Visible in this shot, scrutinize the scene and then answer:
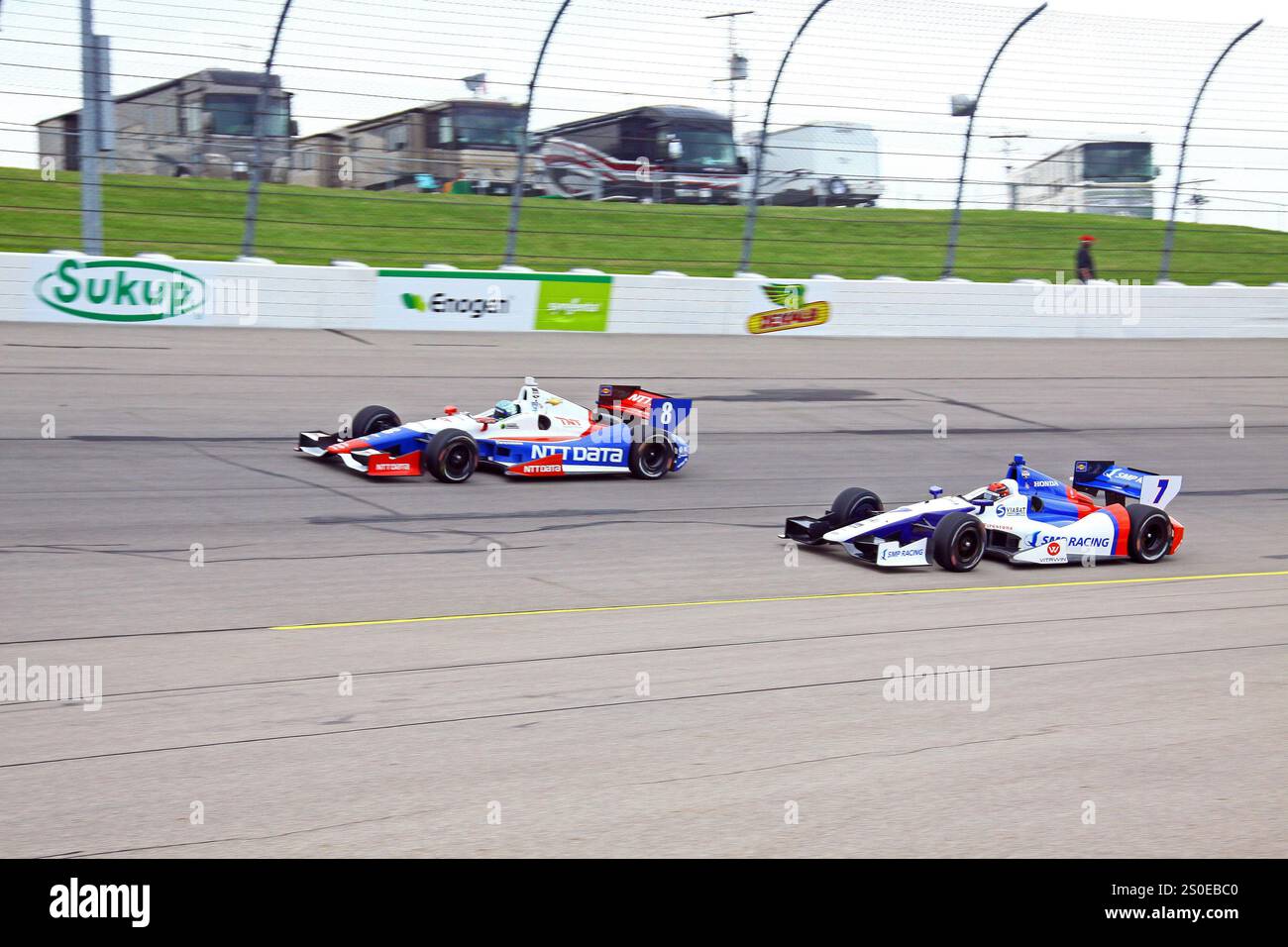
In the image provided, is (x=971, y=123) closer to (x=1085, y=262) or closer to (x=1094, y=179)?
(x=1094, y=179)

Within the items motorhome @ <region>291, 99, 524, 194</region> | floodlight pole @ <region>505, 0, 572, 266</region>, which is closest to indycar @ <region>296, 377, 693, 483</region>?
motorhome @ <region>291, 99, 524, 194</region>

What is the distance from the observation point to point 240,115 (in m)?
19.8

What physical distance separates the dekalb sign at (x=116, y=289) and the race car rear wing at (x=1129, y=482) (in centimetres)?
1242

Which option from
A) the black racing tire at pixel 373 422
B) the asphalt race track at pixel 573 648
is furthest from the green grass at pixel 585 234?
the black racing tire at pixel 373 422

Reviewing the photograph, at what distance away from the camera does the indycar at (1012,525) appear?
37.5 feet

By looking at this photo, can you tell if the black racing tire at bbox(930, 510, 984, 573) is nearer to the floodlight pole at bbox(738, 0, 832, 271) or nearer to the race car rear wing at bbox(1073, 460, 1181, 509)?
the race car rear wing at bbox(1073, 460, 1181, 509)

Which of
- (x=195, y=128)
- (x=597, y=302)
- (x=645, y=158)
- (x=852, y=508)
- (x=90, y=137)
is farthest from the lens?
(x=645, y=158)

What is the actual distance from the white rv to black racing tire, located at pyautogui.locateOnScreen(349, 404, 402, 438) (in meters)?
11.5

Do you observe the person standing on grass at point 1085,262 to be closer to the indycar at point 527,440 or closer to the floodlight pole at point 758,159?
the floodlight pole at point 758,159

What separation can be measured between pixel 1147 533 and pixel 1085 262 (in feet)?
53.2

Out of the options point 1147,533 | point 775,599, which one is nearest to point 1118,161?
point 1147,533

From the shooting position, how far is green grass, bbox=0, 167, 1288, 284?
21.1 m
